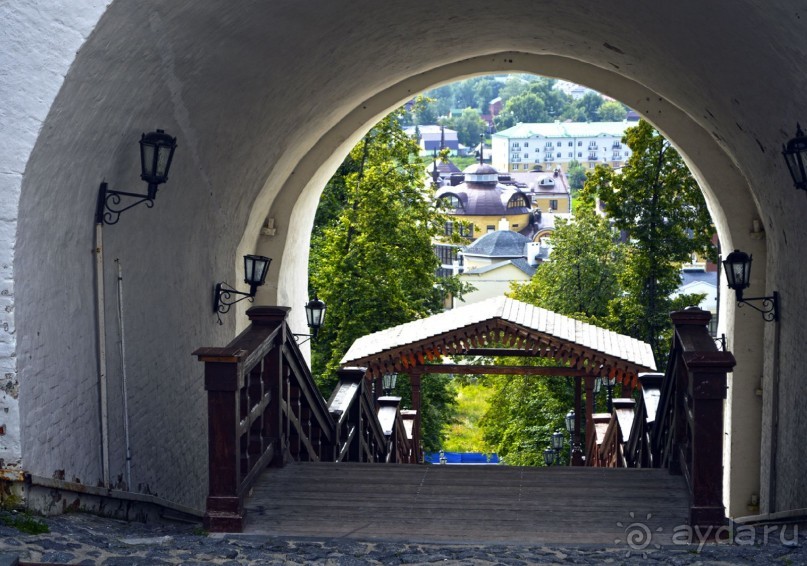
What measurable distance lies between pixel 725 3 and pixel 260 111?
13.0 feet

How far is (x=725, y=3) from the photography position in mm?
6766

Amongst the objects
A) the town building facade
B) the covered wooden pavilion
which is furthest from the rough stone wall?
the town building facade

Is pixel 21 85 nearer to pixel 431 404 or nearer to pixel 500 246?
pixel 431 404

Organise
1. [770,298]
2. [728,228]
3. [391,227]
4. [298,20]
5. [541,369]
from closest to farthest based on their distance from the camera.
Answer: [298,20] < [770,298] < [728,228] < [541,369] < [391,227]

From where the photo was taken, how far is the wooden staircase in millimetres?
6043

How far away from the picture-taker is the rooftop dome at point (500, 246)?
8931cm

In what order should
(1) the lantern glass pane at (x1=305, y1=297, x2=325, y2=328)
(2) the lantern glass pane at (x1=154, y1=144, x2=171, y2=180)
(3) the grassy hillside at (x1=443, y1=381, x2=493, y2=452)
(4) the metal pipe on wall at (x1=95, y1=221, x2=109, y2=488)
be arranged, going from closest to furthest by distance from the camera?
(4) the metal pipe on wall at (x1=95, y1=221, x2=109, y2=488) → (2) the lantern glass pane at (x1=154, y1=144, x2=171, y2=180) → (1) the lantern glass pane at (x1=305, y1=297, x2=325, y2=328) → (3) the grassy hillside at (x1=443, y1=381, x2=493, y2=452)

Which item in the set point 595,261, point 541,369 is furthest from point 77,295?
point 595,261

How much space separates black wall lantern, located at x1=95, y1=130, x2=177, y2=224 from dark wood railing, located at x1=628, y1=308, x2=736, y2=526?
10.6 feet

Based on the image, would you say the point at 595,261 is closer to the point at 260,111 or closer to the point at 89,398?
the point at 260,111

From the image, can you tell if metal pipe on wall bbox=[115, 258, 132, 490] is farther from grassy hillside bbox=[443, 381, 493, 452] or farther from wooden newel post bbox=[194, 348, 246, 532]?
grassy hillside bbox=[443, 381, 493, 452]

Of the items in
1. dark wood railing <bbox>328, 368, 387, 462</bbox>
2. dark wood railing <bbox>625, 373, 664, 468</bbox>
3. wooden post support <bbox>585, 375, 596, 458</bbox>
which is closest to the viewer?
dark wood railing <bbox>625, 373, 664, 468</bbox>

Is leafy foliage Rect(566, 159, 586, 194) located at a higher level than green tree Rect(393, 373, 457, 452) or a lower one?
higher

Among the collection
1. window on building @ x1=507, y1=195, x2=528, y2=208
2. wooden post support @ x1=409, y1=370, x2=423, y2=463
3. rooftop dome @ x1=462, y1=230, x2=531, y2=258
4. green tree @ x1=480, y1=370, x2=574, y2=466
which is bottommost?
green tree @ x1=480, y1=370, x2=574, y2=466
